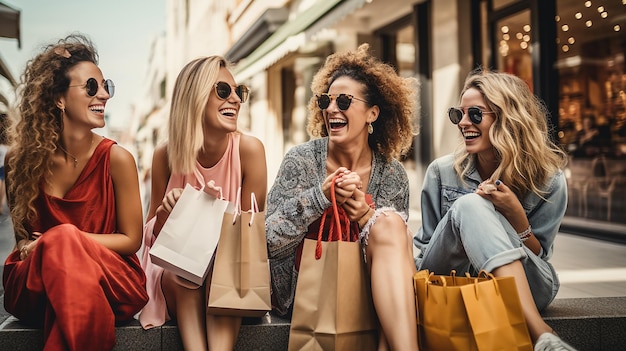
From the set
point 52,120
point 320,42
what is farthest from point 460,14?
point 52,120

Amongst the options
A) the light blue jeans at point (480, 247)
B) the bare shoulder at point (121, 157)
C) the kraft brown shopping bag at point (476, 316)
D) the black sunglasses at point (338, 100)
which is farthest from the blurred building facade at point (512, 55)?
the kraft brown shopping bag at point (476, 316)

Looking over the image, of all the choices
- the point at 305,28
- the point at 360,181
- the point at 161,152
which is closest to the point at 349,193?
the point at 360,181

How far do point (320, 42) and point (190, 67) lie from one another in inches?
506

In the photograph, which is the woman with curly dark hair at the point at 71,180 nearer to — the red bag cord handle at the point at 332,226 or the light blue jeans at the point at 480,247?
the red bag cord handle at the point at 332,226

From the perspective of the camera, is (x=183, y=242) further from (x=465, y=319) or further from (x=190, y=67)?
(x=465, y=319)

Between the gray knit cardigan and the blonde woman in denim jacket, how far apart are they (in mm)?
267

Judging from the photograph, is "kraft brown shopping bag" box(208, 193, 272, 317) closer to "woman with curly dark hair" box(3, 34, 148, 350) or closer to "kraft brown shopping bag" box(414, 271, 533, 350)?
"woman with curly dark hair" box(3, 34, 148, 350)

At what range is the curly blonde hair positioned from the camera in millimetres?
3436

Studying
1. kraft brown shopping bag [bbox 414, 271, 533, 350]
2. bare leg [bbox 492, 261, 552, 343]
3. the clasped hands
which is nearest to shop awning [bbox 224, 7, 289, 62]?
the clasped hands

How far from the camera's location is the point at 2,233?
905cm

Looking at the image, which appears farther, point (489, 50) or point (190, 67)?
point (489, 50)

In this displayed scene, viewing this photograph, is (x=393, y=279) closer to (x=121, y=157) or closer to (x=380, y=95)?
(x=380, y=95)

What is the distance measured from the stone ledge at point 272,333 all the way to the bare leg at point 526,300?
0.53 meters

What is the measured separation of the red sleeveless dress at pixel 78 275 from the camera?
8.68 ft
